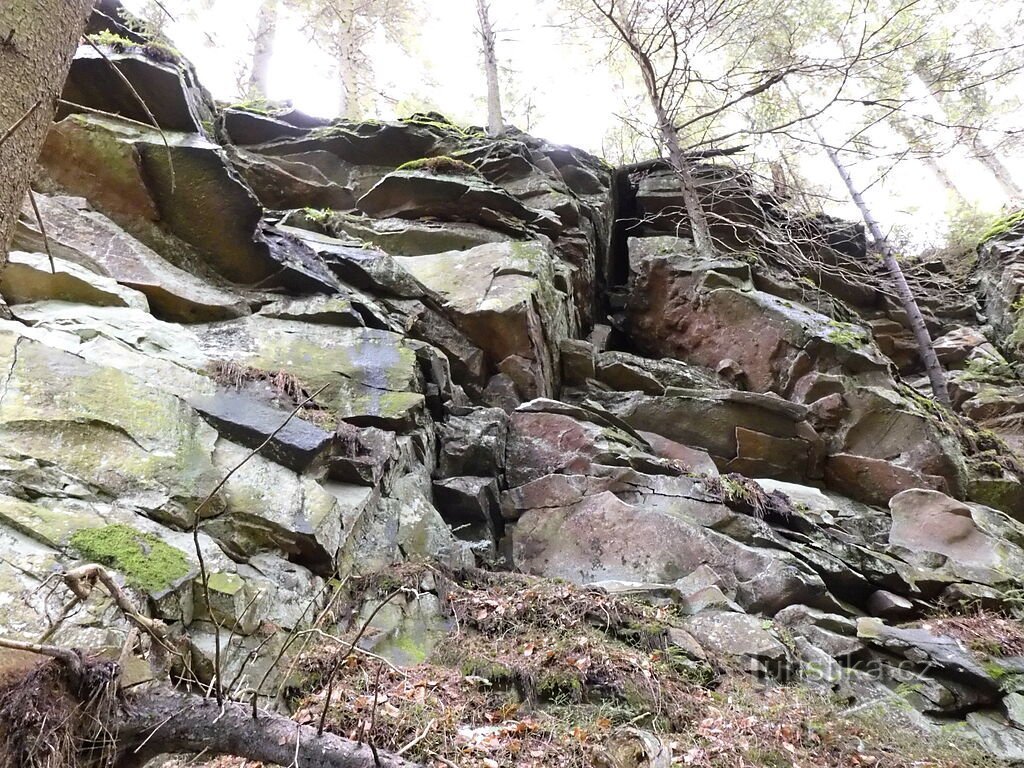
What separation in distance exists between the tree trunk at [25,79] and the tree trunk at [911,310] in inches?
543

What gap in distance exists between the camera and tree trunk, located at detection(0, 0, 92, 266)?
2.46 m

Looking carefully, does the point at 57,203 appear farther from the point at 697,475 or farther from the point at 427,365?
the point at 697,475

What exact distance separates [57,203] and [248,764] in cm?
733

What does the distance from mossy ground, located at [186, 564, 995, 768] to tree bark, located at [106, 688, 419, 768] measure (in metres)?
0.94

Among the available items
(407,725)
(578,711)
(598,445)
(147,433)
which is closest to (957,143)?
(598,445)

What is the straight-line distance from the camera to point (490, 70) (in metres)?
17.6

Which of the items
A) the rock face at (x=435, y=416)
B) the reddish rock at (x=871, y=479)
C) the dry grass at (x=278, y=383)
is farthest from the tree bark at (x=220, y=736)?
the reddish rock at (x=871, y=479)

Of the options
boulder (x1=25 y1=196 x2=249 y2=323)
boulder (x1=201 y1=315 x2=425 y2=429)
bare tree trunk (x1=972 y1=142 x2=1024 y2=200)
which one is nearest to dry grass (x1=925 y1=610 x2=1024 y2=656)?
boulder (x1=201 y1=315 x2=425 y2=429)

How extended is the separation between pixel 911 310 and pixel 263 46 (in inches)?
784

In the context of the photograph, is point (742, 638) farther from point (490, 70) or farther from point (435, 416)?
point (490, 70)

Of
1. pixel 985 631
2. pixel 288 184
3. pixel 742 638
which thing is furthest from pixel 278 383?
pixel 985 631

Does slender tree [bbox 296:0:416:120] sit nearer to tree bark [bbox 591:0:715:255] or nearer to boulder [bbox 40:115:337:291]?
tree bark [bbox 591:0:715:255]

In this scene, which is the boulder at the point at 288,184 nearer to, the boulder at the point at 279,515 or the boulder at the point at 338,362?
the boulder at the point at 338,362

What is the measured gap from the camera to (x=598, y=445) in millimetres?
8727
